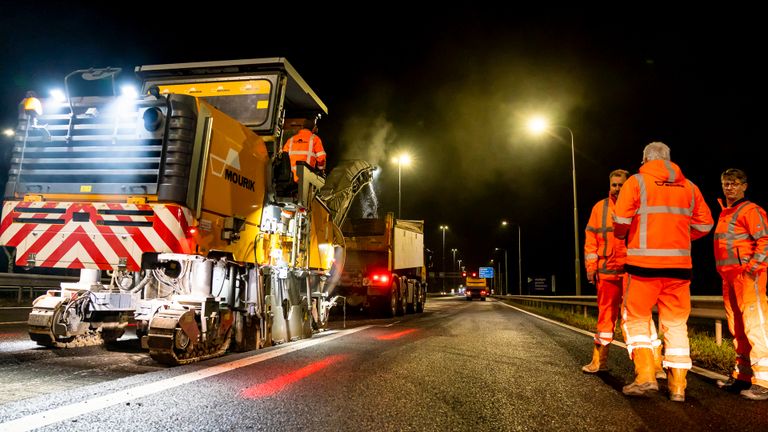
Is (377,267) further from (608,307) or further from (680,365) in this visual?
(680,365)

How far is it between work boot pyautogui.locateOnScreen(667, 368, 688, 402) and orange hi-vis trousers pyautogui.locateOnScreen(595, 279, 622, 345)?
100 centimetres

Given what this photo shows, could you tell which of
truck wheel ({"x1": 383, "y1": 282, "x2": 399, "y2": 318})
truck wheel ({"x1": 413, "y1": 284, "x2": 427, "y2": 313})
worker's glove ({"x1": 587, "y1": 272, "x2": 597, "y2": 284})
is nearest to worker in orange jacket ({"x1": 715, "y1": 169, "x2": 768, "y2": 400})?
worker's glove ({"x1": 587, "y1": 272, "x2": 597, "y2": 284})

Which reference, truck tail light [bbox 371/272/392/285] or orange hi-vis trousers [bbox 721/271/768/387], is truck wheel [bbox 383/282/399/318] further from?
orange hi-vis trousers [bbox 721/271/768/387]

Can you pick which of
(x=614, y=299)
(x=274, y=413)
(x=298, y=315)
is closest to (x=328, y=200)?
(x=298, y=315)

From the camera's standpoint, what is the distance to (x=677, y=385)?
12.1 feet

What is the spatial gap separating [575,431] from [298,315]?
489 cm

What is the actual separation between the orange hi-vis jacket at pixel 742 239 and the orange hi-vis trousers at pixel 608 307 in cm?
91

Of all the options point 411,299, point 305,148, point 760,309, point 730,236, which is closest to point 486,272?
point 411,299

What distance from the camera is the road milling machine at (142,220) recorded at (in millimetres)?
4883

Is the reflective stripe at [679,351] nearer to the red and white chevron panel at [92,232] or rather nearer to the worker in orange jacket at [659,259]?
the worker in orange jacket at [659,259]

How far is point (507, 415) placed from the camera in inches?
123

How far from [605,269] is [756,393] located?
4.90ft

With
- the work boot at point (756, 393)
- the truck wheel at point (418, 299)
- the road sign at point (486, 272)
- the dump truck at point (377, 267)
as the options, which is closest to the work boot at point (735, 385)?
the work boot at point (756, 393)

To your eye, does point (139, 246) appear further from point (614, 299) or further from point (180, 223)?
point (614, 299)
